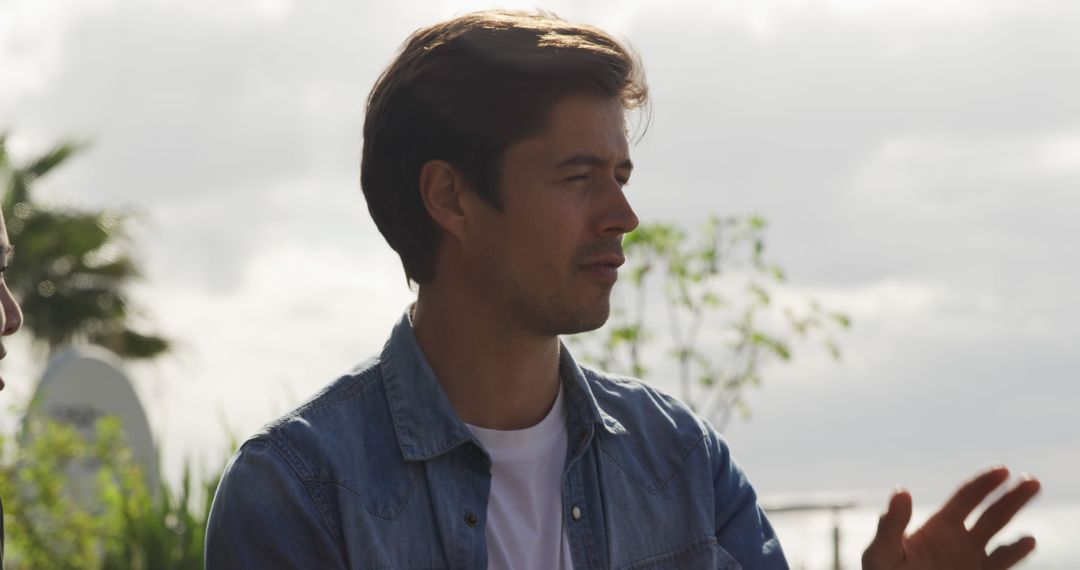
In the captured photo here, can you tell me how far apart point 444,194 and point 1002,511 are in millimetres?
1250

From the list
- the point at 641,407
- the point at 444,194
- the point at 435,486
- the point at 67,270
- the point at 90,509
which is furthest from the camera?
the point at 67,270

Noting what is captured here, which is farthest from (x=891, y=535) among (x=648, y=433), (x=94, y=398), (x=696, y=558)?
(x=94, y=398)

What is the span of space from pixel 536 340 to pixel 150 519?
6.31 meters

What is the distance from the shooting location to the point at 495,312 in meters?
2.91

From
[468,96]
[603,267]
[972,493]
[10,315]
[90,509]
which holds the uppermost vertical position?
[468,96]

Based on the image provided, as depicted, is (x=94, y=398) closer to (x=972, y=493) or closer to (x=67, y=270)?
(x=67, y=270)

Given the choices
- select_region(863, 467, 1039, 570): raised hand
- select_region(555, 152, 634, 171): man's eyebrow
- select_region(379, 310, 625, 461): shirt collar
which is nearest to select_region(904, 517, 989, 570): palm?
select_region(863, 467, 1039, 570): raised hand

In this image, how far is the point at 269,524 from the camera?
268cm

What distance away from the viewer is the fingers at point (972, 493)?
103 inches

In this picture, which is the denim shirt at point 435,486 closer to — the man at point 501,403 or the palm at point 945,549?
the man at point 501,403

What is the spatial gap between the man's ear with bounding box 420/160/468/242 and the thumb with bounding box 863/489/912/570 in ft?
3.31

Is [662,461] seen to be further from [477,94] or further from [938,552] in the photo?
[477,94]

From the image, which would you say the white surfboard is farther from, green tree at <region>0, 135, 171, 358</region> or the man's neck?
the man's neck

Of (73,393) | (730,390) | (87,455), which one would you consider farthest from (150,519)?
(730,390)
